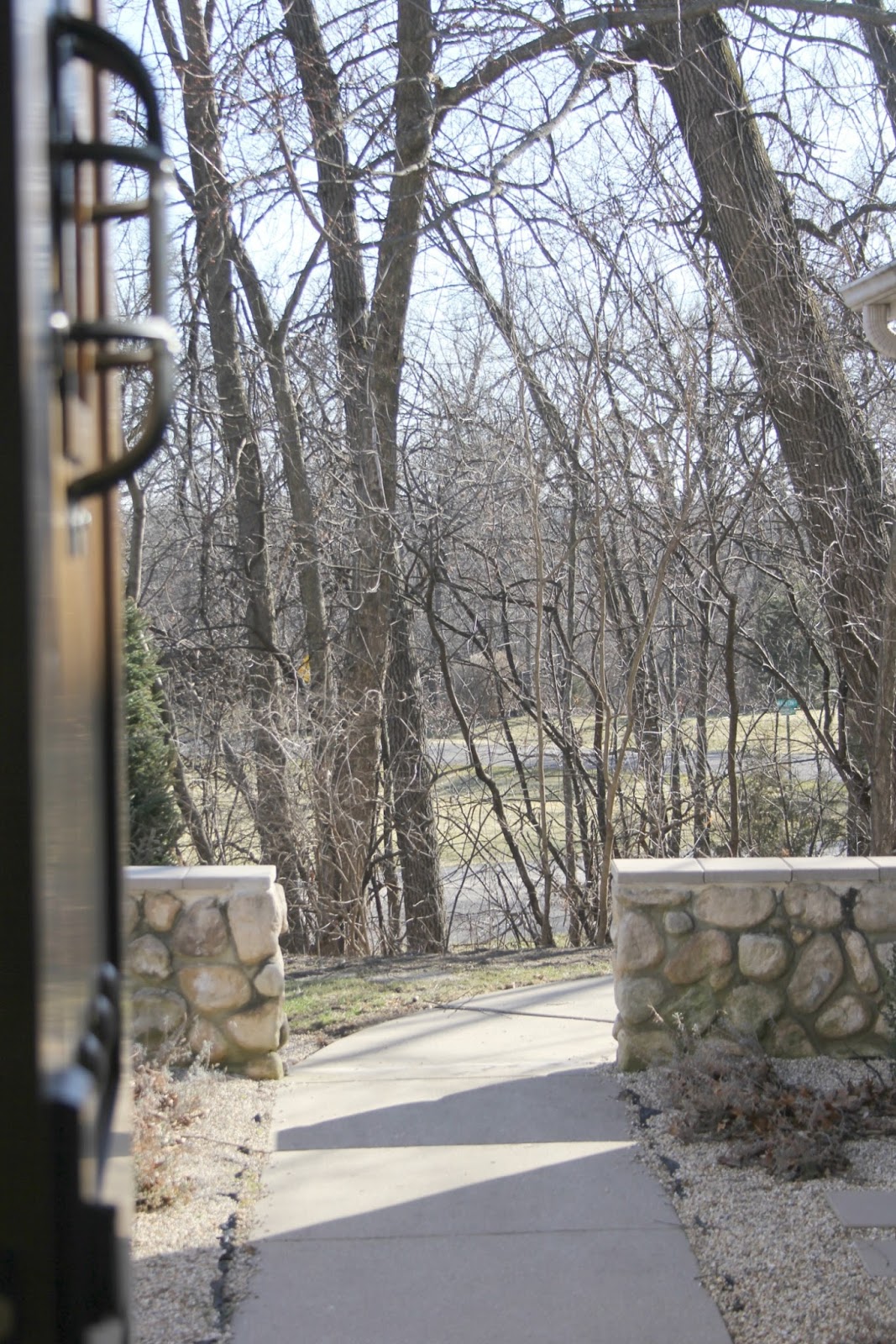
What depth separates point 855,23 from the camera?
9.65 metres

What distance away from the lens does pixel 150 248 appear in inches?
46.3

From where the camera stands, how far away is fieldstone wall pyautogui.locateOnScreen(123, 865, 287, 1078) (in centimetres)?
477

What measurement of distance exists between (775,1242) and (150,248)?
3.16 metres

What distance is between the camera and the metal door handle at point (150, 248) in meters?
1.01

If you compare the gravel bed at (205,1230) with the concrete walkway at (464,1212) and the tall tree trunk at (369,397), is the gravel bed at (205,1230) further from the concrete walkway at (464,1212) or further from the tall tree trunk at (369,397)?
the tall tree trunk at (369,397)

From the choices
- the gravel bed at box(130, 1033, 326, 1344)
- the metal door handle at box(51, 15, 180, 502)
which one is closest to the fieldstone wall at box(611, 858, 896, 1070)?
the gravel bed at box(130, 1033, 326, 1344)

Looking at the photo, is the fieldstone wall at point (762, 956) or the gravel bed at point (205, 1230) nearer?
the gravel bed at point (205, 1230)

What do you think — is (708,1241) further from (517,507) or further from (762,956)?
(517,507)

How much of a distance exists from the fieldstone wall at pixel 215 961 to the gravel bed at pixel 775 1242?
1486 mm

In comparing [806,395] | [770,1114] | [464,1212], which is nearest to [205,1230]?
[464,1212]

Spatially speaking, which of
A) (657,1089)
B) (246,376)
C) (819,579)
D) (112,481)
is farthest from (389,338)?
(112,481)

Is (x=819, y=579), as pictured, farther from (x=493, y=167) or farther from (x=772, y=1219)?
(x=772, y=1219)

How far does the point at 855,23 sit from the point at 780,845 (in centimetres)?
651

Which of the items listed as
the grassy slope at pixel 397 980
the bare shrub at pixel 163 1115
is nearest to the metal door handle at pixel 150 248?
the bare shrub at pixel 163 1115
